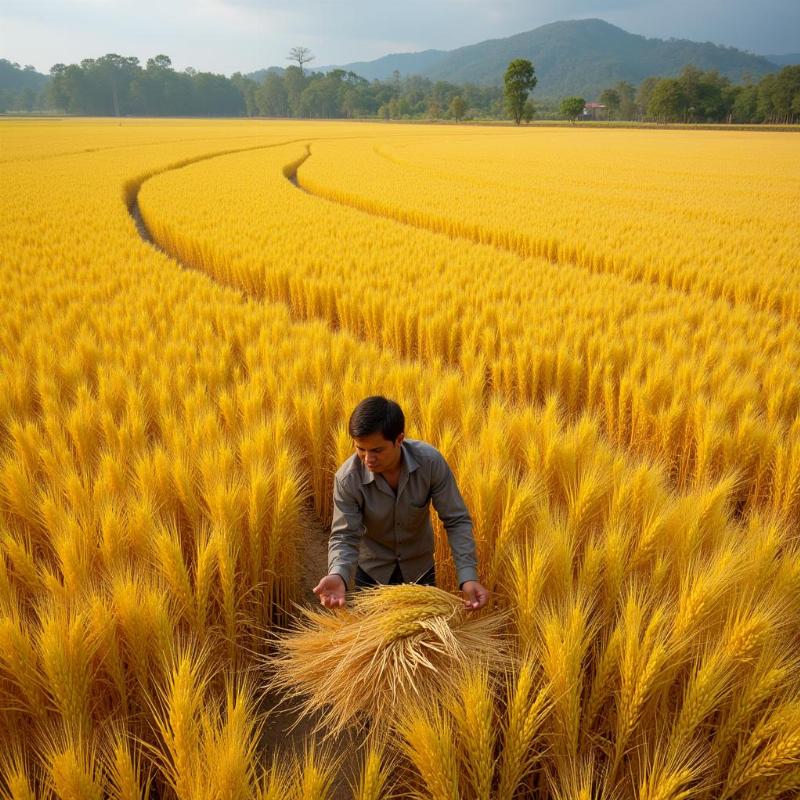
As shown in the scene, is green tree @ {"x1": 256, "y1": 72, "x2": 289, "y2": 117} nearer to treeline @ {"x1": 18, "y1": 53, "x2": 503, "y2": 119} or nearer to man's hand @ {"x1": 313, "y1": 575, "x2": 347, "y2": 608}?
treeline @ {"x1": 18, "y1": 53, "x2": 503, "y2": 119}

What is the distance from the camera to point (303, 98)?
101750 mm

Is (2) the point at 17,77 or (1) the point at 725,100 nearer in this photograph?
(1) the point at 725,100

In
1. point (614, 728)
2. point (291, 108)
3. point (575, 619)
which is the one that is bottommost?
point (614, 728)

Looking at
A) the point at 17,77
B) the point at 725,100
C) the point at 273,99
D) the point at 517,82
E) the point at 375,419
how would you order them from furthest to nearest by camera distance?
the point at 17,77 → the point at 273,99 → the point at 725,100 → the point at 517,82 → the point at 375,419

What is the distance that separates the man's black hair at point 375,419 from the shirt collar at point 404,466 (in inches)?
7.4

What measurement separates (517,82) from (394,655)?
236 ft

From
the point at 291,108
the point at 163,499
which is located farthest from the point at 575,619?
the point at 291,108

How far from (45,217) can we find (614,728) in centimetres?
1192

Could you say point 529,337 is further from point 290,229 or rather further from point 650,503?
point 290,229

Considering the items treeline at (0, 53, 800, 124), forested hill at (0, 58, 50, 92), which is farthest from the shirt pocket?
forested hill at (0, 58, 50, 92)

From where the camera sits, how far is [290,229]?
893 centimetres

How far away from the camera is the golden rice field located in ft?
3.86

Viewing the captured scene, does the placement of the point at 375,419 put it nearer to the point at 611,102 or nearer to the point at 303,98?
the point at 611,102

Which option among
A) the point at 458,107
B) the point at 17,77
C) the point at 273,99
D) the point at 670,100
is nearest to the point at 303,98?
the point at 273,99
